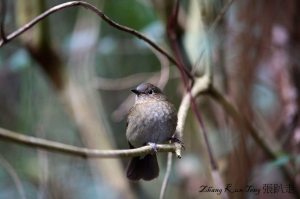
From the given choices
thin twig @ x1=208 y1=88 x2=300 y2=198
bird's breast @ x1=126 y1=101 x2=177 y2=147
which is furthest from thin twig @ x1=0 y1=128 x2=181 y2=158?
thin twig @ x1=208 y1=88 x2=300 y2=198

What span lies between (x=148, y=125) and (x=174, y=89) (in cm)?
196

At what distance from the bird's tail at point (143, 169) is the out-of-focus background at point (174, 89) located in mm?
740

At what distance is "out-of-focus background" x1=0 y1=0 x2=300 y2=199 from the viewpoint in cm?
338

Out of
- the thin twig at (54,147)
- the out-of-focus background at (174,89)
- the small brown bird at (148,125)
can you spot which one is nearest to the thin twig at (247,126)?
the out-of-focus background at (174,89)

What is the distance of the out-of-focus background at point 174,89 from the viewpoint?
3383mm

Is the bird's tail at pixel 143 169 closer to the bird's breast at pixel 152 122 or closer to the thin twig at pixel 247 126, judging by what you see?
the bird's breast at pixel 152 122

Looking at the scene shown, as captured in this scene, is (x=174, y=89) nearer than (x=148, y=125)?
No

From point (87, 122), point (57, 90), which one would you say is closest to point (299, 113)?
point (87, 122)

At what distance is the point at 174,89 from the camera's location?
4.34 m

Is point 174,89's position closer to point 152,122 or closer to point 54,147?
point 152,122

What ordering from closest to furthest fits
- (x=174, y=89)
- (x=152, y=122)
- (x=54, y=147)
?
1. (x=54, y=147)
2. (x=152, y=122)
3. (x=174, y=89)

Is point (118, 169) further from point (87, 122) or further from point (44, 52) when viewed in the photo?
point (44, 52)

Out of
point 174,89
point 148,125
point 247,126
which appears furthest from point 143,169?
point 174,89

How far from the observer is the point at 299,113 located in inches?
136
